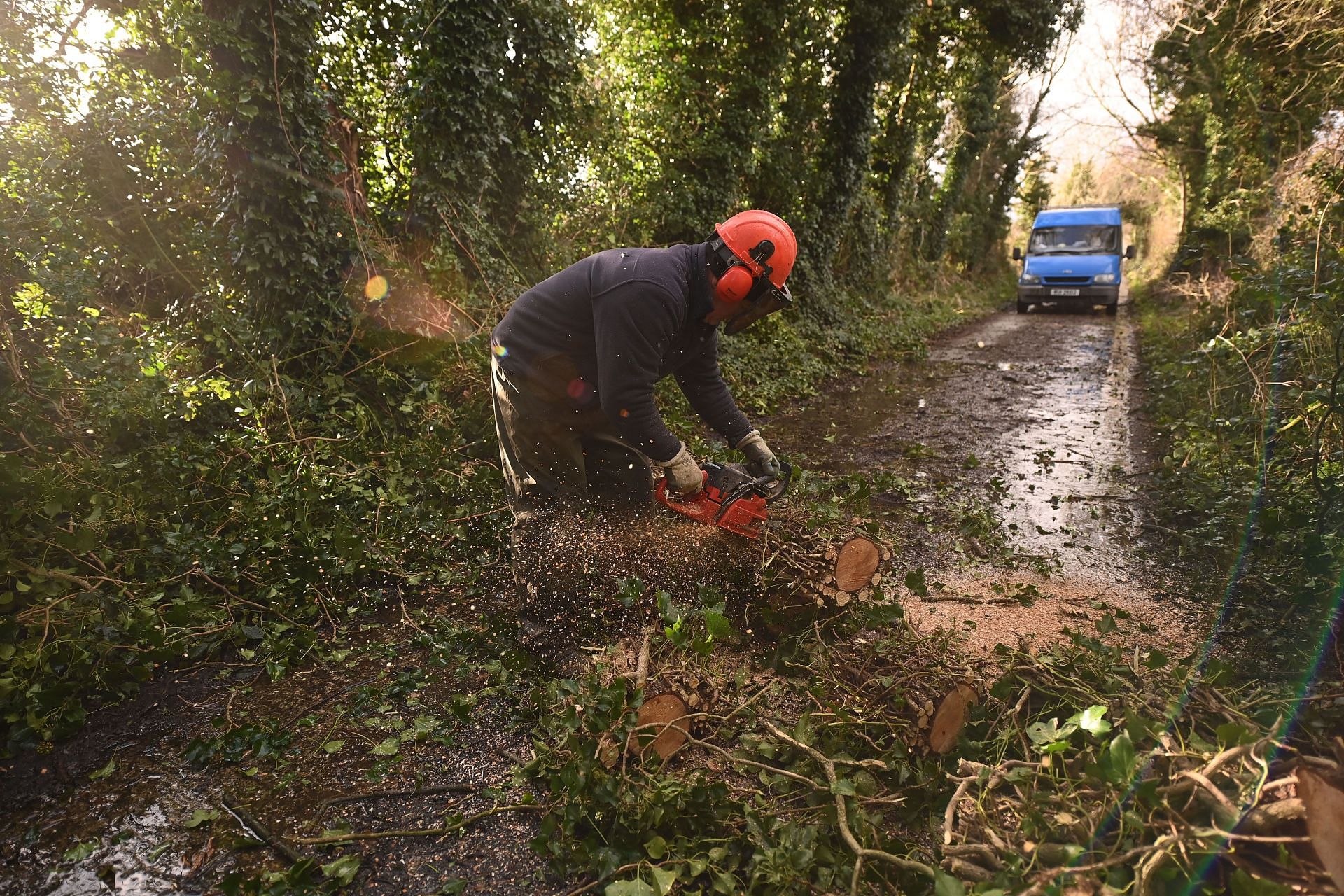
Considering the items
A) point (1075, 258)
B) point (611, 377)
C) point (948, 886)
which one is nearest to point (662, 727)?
point (948, 886)

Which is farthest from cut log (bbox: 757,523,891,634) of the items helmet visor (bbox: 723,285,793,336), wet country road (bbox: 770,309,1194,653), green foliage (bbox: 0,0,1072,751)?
green foliage (bbox: 0,0,1072,751)

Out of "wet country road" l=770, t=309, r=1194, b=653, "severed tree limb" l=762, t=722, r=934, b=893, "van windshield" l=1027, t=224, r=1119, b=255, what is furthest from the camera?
"van windshield" l=1027, t=224, r=1119, b=255

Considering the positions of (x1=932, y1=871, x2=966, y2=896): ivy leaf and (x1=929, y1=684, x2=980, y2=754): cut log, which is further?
(x1=929, y1=684, x2=980, y2=754): cut log

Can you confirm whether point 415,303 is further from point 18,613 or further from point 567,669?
point 567,669

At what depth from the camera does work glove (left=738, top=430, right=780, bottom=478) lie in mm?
3420

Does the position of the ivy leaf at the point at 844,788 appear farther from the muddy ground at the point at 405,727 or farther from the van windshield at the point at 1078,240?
the van windshield at the point at 1078,240

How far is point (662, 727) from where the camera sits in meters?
2.46

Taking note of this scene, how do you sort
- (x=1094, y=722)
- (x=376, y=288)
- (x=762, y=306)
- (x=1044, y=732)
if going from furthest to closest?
1. (x=376, y=288)
2. (x=762, y=306)
3. (x=1044, y=732)
4. (x=1094, y=722)

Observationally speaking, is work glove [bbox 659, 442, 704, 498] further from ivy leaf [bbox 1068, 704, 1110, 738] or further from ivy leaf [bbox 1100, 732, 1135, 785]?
ivy leaf [bbox 1100, 732, 1135, 785]

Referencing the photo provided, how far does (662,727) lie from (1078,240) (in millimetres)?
18662

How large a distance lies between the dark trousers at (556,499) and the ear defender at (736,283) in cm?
92

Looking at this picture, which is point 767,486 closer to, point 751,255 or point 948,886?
point 751,255

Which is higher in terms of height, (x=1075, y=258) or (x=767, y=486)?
(x=1075, y=258)

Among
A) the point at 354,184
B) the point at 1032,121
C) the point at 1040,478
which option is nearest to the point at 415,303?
the point at 354,184
